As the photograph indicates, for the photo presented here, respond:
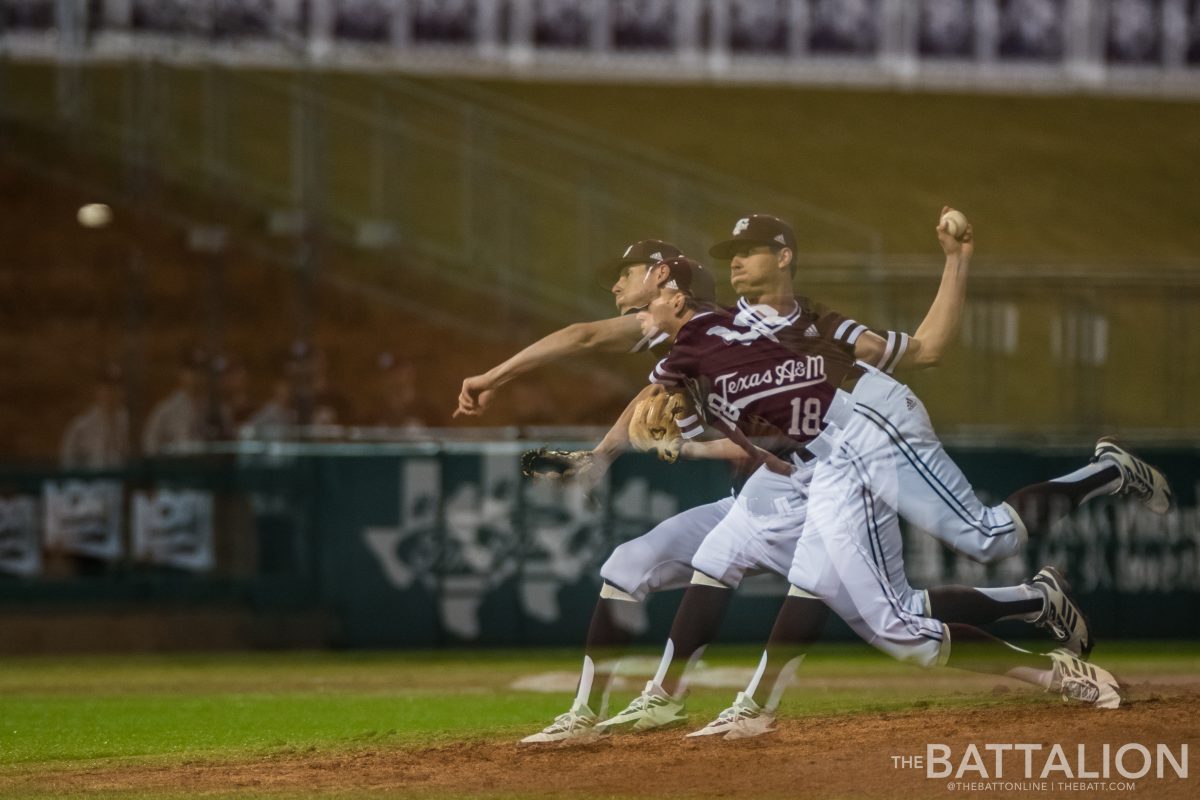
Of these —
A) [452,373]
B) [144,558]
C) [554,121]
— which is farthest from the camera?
[554,121]

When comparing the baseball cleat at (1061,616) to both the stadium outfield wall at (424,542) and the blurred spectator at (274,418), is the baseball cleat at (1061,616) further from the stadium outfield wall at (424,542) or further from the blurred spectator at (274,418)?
the blurred spectator at (274,418)

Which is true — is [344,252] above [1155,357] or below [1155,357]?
above

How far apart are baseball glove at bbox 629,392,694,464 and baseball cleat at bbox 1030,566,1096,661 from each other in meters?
1.73

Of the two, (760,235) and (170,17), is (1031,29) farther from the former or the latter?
(760,235)

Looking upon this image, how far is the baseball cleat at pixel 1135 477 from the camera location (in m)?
8.59

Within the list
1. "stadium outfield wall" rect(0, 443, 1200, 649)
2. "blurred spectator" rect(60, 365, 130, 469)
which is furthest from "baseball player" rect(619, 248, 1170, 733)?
"blurred spectator" rect(60, 365, 130, 469)

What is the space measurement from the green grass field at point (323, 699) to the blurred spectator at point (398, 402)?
1992 mm

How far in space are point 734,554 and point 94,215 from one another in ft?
41.8

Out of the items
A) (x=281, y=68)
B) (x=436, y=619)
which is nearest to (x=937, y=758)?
(x=436, y=619)

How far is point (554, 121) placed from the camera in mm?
24734

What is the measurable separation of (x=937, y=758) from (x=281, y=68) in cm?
1547

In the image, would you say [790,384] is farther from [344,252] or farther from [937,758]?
[344,252]

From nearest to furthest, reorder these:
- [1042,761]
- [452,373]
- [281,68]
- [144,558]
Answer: [1042,761] → [144,558] → [452,373] → [281,68]

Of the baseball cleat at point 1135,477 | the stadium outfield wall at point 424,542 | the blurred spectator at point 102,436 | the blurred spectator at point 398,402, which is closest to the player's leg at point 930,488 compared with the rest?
the baseball cleat at point 1135,477
